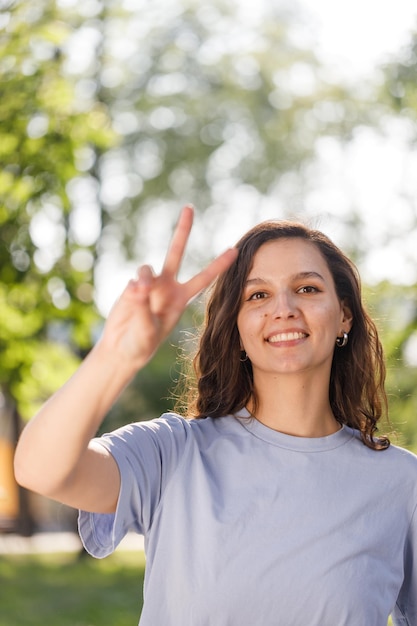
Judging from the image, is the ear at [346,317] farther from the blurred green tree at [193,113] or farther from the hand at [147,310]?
the blurred green tree at [193,113]

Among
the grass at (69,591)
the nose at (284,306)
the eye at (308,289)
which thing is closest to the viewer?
the nose at (284,306)

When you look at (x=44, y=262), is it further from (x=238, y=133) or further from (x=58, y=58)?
(x=238, y=133)

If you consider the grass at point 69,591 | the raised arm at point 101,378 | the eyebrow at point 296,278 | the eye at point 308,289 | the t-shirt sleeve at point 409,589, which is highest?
the raised arm at point 101,378

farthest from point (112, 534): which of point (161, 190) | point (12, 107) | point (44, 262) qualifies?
point (161, 190)

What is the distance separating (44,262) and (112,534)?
618 cm

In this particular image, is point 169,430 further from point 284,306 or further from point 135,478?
point 284,306

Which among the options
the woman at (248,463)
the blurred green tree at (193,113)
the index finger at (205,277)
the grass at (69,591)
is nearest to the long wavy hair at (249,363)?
the woman at (248,463)

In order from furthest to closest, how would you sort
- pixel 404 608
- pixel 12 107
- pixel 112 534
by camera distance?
1. pixel 12 107
2. pixel 404 608
3. pixel 112 534

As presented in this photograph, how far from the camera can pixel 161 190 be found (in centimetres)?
1784

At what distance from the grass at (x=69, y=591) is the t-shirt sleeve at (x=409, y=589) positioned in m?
7.15

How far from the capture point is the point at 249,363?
2723mm

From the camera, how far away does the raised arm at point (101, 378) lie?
1.89 m

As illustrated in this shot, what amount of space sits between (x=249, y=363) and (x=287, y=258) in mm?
318

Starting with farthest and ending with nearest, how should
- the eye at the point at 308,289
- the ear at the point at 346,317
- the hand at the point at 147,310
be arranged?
the ear at the point at 346,317 → the eye at the point at 308,289 → the hand at the point at 147,310
